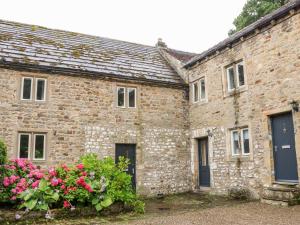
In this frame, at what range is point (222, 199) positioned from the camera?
1167 cm

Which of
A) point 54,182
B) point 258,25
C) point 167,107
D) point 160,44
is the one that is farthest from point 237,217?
point 160,44

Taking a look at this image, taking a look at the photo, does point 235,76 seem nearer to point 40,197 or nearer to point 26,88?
point 26,88

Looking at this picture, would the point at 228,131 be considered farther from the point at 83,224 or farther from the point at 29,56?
the point at 29,56

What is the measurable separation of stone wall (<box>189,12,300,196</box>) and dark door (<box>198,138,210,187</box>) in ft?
1.21

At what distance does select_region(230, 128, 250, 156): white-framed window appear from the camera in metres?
12.0

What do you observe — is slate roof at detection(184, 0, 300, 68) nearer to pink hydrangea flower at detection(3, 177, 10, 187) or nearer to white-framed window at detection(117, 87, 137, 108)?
white-framed window at detection(117, 87, 137, 108)

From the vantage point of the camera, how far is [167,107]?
15.2 metres

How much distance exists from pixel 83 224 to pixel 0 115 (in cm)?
644

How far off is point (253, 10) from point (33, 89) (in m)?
19.1

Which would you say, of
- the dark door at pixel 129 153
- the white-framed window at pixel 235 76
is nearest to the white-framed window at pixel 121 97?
the dark door at pixel 129 153

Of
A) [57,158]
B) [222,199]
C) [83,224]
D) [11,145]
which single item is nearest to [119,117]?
[57,158]

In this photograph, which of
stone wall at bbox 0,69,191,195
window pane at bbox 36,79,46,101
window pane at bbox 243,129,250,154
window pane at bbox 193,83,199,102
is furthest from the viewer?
window pane at bbox 193,83,199,102

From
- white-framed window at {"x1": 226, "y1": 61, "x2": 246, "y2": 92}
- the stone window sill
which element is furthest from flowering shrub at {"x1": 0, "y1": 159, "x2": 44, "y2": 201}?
white-framed window at {"x1": 226, "y1": 61, "x2": 246, "y2": 92}

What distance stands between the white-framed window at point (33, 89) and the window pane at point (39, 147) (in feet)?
5.07
